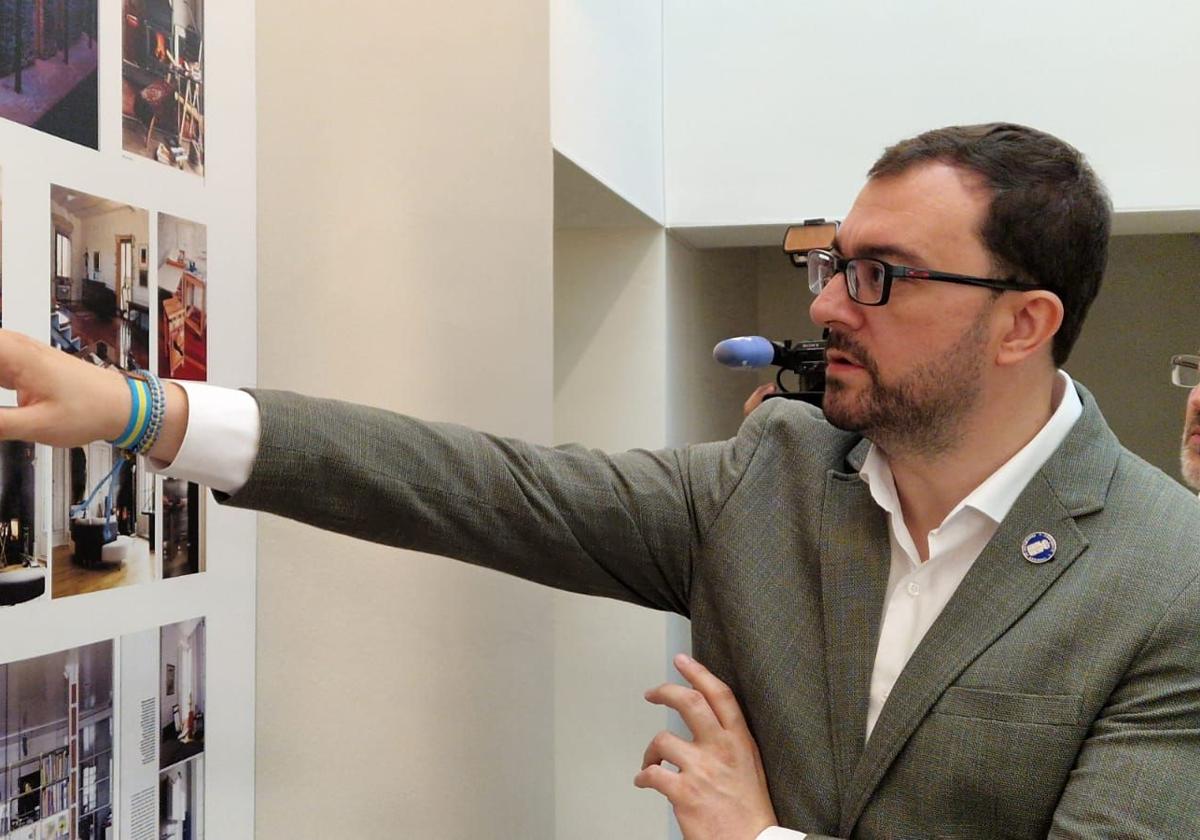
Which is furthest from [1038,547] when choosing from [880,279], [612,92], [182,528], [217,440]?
[612,92]

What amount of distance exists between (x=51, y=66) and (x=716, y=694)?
1.03 meters

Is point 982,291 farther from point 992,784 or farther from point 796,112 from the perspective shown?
point 796,112

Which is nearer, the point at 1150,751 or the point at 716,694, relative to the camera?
the point at 1150,751

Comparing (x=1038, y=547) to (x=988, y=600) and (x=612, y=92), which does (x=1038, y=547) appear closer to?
(x=988, y=600)

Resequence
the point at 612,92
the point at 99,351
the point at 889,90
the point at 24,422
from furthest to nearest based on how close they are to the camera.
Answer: the point at 889,90 → the point at 612,92 → the point at 99,351 → the point at 24,422

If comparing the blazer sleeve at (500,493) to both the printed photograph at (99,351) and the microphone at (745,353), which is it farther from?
the microphone at (745,353)

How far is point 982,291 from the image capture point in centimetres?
147

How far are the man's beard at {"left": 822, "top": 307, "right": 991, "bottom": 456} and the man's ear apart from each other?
0.03m

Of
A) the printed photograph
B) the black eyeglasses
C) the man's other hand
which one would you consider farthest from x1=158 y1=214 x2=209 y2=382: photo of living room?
the black eyeglasses

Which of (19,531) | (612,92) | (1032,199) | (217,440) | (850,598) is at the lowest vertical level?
(850,598)

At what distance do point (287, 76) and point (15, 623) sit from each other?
850mm

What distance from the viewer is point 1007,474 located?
1431mm

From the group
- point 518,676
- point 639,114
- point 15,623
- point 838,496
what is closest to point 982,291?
point 838,496

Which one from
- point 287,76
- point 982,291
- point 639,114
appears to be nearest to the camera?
point 982,291
